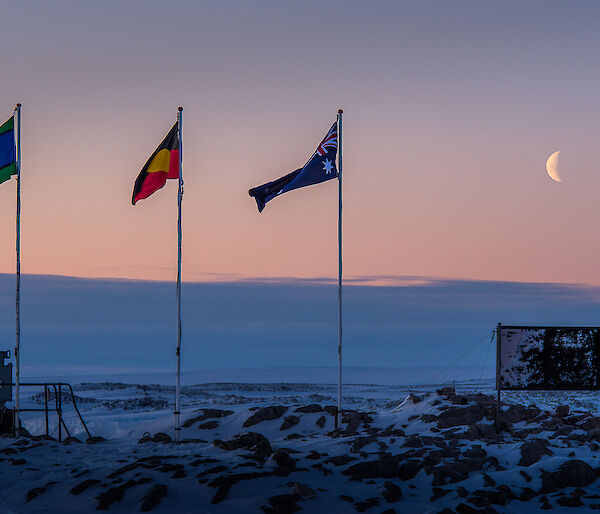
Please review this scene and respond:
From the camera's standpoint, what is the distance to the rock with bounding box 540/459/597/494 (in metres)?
15.6

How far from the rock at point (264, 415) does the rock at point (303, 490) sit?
13013 millimetres

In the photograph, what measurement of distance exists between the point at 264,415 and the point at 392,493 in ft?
44.2

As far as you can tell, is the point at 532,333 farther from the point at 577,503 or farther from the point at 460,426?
the point at 577,503

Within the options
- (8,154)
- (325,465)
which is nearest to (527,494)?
(325,465)

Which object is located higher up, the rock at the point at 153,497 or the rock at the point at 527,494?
the rock at the point at 153,497

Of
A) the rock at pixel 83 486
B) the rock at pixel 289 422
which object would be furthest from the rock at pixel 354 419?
the rock at pixel 83 486

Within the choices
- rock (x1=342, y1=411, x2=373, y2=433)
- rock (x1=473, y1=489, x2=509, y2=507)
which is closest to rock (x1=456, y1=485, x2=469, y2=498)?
rock (x1=473, y1=489, x2=509, y2=507)

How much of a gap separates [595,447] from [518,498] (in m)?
5.86

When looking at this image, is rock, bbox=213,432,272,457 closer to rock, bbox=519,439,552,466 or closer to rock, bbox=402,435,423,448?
rock, bbox=402,435,423,448

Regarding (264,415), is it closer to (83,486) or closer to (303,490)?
(83,486)

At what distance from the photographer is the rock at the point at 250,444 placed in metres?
17.3

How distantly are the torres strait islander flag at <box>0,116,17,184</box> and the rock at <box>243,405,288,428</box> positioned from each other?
11471mm

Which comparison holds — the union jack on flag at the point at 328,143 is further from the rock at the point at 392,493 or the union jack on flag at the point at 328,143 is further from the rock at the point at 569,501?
the rock at the point at 569,501

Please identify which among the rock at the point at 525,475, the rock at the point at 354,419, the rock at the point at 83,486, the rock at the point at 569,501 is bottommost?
the rock at the point at 354,419
